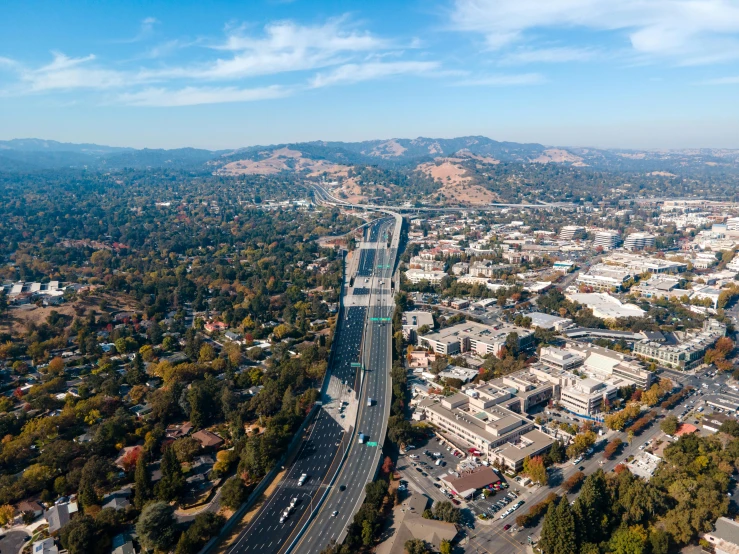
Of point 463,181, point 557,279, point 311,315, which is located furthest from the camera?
point 463,181

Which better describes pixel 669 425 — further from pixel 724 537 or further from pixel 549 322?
pixel 549 322

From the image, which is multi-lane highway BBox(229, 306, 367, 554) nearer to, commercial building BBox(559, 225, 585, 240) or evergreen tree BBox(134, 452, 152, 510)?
evergreen tree BBox(134, 452, 152, 510)

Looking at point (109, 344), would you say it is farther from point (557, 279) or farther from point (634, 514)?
point (557, 279)

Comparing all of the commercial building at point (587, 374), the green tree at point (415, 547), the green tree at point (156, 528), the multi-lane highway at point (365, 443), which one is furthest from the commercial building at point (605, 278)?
the green tree at point (156, 528)

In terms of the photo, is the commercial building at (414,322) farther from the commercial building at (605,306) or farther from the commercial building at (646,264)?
the commercial building at (646,264)

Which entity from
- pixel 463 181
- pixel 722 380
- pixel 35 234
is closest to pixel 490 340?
pixel 722 380

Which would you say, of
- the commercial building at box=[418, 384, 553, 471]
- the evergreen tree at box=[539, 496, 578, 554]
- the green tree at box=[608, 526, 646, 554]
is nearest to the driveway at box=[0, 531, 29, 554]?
the commercial building at box=[418, 384, 553, 471]
